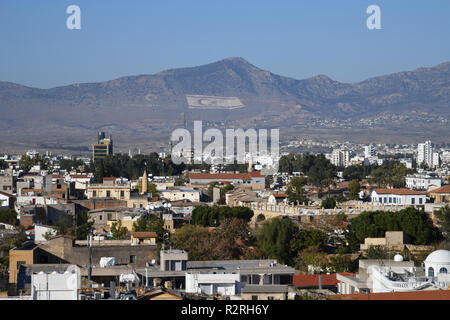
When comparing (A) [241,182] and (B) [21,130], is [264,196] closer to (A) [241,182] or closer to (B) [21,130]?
(A) [241,182]

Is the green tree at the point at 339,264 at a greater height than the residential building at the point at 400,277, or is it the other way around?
the residential building at the point at 400,277

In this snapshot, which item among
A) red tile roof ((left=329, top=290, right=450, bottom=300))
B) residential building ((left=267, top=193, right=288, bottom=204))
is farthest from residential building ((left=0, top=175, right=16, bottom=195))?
red tile roof ((left=329, top=290, right=450, bottom=300))

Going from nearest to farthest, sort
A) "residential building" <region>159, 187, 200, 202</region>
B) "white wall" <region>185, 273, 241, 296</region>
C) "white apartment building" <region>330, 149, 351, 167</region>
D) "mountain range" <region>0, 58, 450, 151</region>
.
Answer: "white wall" <region>185, 273, 241, 296</region>, "residential building" <region>159, 187, 200, 202</region>, "white apartment building" <region>330, 149, 351, 167</region>, "mountain range" <region>0, 58, 450, 151</region>

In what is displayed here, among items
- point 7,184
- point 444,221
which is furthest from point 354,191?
point 444,221

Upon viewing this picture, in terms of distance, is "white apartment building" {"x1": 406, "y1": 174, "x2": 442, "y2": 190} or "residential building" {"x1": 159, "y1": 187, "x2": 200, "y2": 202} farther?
"white apartment building" {"x1": 406, "y1": 174, "x2": 442, "y2": 190}

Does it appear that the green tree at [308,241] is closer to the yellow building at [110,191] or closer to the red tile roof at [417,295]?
the red tile roof at [417,295]

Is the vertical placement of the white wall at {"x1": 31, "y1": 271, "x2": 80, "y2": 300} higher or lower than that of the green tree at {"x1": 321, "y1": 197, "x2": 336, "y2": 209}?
higher

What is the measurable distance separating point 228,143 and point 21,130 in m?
43.0

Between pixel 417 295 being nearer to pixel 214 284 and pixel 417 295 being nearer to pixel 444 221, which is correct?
pixel 214 284

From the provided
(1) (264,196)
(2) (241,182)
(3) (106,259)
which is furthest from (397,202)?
(3) (106,259)

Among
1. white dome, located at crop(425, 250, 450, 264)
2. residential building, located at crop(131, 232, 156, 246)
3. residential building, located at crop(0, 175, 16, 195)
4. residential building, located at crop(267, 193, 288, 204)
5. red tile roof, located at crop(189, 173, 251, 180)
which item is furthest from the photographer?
red tile roof, located at crop(189, 173, 251, 180)

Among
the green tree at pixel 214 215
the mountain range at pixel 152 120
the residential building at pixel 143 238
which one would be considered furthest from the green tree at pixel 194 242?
the mountain range at pixel 152 120

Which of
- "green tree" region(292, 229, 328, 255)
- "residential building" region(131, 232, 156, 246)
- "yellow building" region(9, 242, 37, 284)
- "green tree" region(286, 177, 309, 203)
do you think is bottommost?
"green tree" region(286, 177, 309, 203)

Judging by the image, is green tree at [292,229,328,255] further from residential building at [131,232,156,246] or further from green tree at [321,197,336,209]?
green tree at [321,197,336,209]
